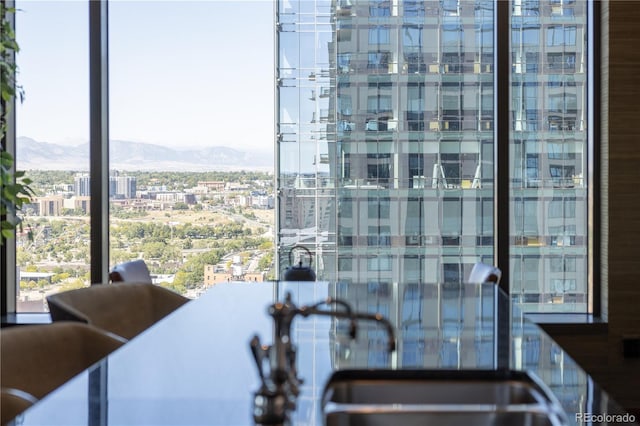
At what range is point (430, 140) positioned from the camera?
4059 millimetres

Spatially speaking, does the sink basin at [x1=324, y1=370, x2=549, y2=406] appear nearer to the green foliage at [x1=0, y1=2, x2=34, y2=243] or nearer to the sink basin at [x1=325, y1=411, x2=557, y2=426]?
the sink basin at [x1=325, y1=411, x2=557, y2=426]

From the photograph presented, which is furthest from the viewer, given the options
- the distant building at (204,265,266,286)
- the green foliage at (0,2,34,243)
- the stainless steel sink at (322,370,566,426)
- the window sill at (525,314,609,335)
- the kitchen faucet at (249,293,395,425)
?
the distant building at (204,265,266,286)

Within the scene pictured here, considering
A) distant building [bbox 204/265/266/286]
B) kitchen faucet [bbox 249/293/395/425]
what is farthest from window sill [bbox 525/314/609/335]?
kitchen faucet [bbox 249/293/395/425]

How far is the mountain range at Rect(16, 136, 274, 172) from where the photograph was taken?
404 cm

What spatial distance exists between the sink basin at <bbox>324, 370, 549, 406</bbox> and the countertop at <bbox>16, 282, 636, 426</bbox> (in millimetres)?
31

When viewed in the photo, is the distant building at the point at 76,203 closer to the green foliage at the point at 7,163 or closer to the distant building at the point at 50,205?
the distant building at the point at 50,205

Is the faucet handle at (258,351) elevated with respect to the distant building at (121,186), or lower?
lower

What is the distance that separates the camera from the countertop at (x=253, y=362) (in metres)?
1.18

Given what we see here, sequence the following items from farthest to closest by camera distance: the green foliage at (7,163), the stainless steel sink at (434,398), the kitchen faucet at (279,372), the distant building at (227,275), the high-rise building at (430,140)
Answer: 1. the distant building at (227,275)
2. the high-rise building at (430,140)
3. the green foliage at (7,163)
4. the stainless steel sink at (434,398)
5. the kitchen faucet at (279,372)

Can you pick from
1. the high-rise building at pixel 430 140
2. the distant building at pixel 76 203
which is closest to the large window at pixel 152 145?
the distant building at pixel 76 203

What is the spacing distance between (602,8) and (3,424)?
11.6 ft

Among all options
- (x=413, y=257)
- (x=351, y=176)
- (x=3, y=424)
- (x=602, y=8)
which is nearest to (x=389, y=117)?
(x=351, y=176)

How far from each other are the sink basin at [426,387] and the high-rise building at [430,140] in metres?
2.62

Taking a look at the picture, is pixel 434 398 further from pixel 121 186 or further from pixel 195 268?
pixel 121 186
